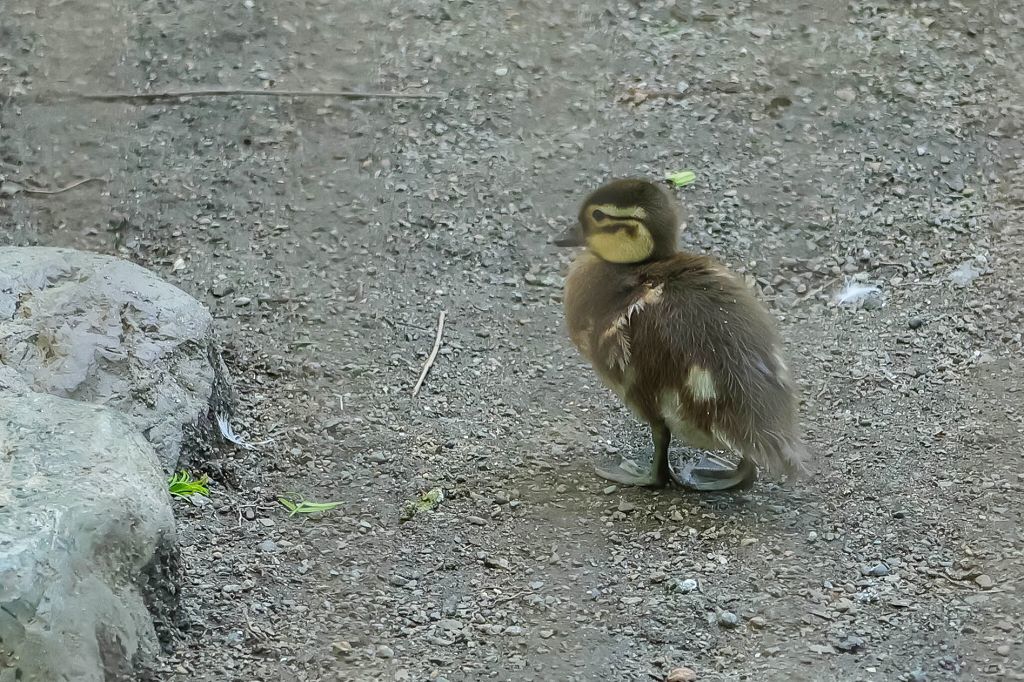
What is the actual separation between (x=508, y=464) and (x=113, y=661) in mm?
1592

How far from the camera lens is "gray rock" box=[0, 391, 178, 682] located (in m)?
2.87

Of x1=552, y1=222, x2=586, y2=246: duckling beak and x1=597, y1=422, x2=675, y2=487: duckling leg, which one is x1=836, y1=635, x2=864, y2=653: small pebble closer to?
x1=597, y1=422, x2=675, y2=487: duckling leg

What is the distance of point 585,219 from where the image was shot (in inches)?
171

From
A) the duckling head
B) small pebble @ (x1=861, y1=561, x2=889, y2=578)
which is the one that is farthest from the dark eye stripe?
small pebble @ (x1=861, y1=561, x2=889, y2=578)

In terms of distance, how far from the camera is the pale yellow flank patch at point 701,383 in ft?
12.8

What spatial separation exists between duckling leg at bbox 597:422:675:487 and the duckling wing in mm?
67

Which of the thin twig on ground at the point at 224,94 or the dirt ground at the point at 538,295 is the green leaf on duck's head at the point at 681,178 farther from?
the thin twig on ground at the point at 224,94

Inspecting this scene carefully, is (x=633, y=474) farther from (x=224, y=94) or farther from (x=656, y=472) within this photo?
(x=224, y=94)

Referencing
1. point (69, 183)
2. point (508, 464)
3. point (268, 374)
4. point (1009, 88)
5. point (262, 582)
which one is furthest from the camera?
point (1009, 88)

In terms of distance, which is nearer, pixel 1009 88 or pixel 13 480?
pixel 13 480

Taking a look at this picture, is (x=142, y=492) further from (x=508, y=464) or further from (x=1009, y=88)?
(x=1009, y=88)

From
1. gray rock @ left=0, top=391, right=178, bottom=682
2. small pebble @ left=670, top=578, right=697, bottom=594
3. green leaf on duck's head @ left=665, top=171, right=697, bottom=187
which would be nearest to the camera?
gray rock @ left=0, top=391, right=178, bottom=682

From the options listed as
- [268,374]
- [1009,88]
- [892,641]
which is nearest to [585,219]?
[268,374]

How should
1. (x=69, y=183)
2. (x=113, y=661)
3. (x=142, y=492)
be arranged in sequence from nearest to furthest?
(x=113, y=661) < (x=142, y=492) < (x=69, y=183)
